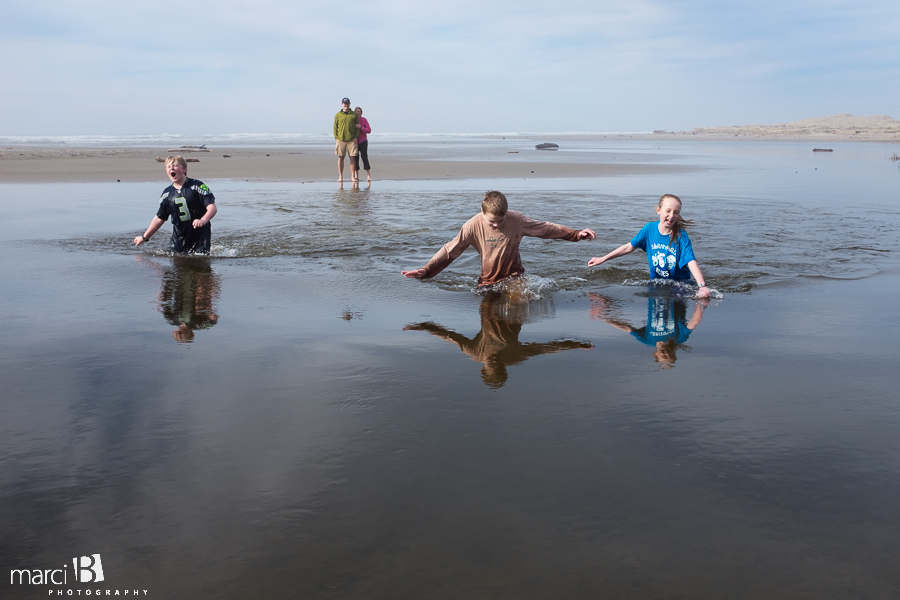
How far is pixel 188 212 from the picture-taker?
8.66m

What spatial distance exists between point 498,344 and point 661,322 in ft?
4.94

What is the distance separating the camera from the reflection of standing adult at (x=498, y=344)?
14.5 feet

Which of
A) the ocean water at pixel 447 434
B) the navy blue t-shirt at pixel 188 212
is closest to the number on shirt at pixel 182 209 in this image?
the navy blue t-shirt at pixel 188 212

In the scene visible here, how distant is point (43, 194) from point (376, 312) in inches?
513

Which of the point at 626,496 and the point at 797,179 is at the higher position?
the point at 797,179

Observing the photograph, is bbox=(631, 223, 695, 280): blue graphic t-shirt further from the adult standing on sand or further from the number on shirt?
the adult standing on sand

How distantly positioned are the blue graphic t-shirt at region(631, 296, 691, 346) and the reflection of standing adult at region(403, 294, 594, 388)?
21.5 inches

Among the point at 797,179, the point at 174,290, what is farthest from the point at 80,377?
the point at 797,179

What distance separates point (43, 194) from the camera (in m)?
15.5

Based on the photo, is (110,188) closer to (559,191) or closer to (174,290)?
(559,191)

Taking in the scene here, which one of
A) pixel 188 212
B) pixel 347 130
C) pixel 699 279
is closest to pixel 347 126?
pixel 347 130

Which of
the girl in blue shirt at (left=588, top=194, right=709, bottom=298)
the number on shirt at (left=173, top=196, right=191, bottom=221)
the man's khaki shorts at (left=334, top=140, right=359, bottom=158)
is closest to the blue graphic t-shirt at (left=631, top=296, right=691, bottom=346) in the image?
the girl in blue shirt at (left=588, top=194, right=709, bottom=298)

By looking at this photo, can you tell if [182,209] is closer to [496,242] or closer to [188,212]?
[188,212]

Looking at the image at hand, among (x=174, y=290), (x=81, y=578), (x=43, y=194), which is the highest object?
(x=43, y=194)
